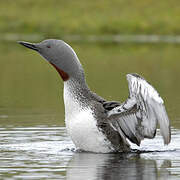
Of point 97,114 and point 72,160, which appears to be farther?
point 97,114

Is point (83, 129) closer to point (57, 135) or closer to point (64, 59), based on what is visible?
point (64, 59)

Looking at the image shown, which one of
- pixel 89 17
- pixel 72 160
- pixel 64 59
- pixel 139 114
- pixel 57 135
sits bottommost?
pixel 72 160

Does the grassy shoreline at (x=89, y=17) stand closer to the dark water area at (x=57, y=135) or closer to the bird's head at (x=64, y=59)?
the dark water area at (x=57, y=135)

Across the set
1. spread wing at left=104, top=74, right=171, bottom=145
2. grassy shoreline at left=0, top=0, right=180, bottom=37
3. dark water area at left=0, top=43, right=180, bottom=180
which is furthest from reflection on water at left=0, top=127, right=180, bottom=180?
grassy shoreline at left=0, top=0, right=180, bottom=37

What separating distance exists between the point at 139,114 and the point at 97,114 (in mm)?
536

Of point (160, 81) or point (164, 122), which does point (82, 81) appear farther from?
point (160, 81)

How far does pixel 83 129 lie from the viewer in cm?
1017

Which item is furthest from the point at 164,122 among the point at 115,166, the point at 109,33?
the point at 109,33

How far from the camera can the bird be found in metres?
10.1

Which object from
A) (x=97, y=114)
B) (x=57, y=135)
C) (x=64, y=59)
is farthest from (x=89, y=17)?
(x=97, y=114)

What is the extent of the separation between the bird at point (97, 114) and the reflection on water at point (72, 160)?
196 millimetres

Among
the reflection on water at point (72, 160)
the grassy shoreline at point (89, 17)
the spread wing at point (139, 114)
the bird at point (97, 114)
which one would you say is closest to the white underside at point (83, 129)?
the bird at point (97, 114)

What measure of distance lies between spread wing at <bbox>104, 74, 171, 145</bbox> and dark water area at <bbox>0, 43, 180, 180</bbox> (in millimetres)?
300

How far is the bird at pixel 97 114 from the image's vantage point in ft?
33.2
